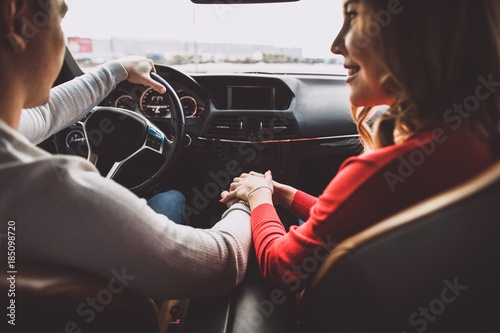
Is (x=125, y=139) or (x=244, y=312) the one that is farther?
(x=125, y=139)

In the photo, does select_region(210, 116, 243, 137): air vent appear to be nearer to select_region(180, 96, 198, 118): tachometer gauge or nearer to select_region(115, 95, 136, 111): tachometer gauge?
select_region(180, 96, 198, 118): tachometer gauge

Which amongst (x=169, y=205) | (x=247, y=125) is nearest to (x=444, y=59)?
(x=169, y=205)

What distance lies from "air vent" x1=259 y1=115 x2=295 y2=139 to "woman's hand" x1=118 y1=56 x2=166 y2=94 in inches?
32.4

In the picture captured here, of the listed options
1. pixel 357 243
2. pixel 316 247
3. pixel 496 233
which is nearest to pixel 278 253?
pixel 316 247

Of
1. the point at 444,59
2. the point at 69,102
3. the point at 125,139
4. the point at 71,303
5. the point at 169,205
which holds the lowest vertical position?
the point at 169,205

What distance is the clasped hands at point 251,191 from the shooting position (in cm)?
125

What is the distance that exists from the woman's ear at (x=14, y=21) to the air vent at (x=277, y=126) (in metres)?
1.72

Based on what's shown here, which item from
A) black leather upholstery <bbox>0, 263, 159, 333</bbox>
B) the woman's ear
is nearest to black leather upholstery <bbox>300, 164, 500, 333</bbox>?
black leather upholstery <bbox>0, 263, 159, 333</bbox>

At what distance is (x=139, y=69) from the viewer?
173cm

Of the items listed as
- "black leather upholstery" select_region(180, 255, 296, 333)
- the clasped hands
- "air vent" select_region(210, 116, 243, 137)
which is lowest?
"black leather upholstery" select_region(180, 255, 296, 333)

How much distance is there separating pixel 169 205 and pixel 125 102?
28.9 inches

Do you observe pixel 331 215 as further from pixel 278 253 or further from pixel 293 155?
pixel 293 155

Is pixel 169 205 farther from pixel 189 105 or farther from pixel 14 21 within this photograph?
pixel 14 21

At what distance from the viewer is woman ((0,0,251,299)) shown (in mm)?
670
